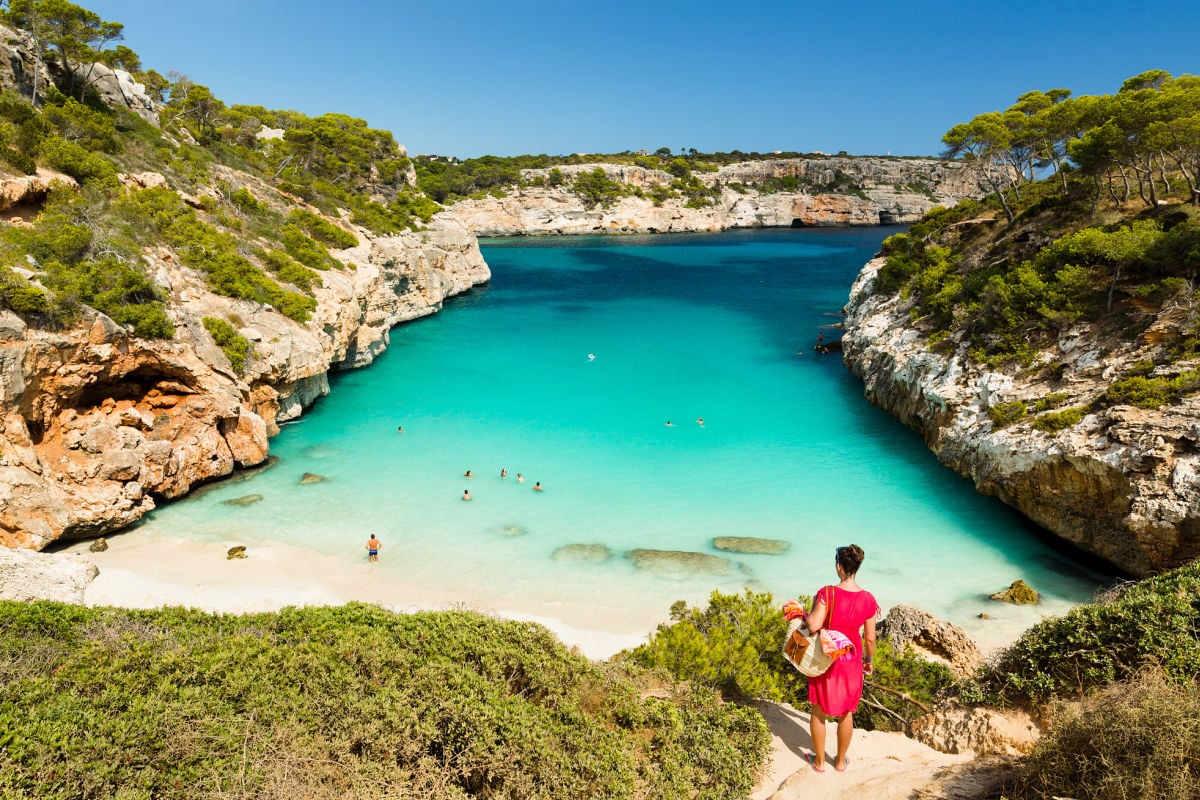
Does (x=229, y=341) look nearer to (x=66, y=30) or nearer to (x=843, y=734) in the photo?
(x=66, y=30)

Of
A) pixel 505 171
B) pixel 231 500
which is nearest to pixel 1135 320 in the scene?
pixel 231 500

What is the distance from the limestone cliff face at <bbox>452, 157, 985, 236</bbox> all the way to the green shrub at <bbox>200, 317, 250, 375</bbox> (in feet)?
286

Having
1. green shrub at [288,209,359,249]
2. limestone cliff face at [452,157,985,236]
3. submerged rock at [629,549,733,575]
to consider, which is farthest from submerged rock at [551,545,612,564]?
limestone cliff face at [452,157,985,236]

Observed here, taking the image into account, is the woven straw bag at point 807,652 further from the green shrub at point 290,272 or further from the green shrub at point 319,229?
the green shrub at point 319,229

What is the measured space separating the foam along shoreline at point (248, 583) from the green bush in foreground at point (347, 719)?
5260 mm

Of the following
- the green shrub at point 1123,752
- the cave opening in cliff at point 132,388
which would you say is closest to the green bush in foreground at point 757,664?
the green shrub at point 1123,752

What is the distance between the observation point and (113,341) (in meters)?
16.8

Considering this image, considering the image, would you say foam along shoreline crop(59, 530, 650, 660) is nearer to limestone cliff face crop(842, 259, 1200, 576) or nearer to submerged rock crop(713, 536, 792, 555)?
submerged rock crop(713, 536, 792, 555)

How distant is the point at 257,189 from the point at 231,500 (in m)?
24.4

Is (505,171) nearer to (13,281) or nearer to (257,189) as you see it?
(257,189)

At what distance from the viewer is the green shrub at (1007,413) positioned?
17.4m

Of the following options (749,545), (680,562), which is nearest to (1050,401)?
(749,545)

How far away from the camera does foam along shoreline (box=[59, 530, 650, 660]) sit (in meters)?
12.6

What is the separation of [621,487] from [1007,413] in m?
11.8
